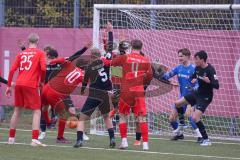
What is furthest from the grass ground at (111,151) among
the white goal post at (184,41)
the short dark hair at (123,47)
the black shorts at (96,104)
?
the short dark hair at (123,47)

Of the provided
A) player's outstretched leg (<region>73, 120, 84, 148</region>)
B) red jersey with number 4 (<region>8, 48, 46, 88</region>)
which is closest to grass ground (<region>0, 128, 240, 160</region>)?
player's outstretched leg (<region>73, 120, 84, 148</region>)

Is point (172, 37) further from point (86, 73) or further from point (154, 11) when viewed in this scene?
point (86, 73)

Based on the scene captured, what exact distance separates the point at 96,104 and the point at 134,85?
0.83 meters

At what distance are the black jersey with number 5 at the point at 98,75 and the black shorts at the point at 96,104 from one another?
0.20m

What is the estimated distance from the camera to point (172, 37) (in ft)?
59.3

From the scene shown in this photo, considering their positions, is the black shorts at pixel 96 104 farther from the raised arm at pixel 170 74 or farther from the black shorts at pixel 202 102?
the raised arm at pixel 170 74

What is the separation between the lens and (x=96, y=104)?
14367mm

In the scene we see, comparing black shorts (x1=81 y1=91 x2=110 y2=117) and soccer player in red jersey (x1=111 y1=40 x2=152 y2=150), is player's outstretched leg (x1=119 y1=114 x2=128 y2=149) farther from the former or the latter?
black shorts (x1=81 y1=91 x2=110 y2=117)

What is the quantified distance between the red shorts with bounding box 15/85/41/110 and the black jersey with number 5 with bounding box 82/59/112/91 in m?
0.97

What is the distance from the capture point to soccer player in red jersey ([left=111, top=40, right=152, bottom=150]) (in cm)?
1408

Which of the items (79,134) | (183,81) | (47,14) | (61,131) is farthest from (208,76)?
(47,14)

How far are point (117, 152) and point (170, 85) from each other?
3.60m

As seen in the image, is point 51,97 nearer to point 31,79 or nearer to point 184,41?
point 31,79

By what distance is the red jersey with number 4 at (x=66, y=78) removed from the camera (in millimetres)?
15039
